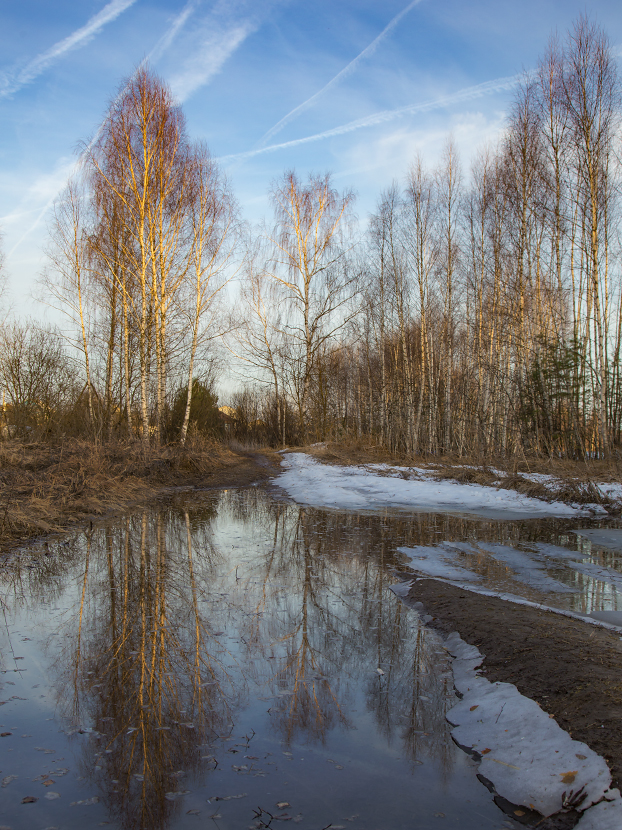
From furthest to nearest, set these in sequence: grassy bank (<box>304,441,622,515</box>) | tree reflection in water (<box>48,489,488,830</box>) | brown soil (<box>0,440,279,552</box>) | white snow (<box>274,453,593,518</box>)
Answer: grassy bank (<box>304,441,622,515</box>), white snow (<box>274,453,593,518</box>), brown soil (<box>0,440,279,552</box>), tree reflection in water (<box>48,489,488,830</box>)

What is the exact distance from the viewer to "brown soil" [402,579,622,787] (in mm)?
2404

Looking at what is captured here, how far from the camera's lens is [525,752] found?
7.62 feet

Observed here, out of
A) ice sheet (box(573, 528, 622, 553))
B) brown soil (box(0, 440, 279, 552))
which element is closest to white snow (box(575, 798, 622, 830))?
ice sheet (box(573, 528, 622, 553))

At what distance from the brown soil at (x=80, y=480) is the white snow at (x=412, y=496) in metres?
2.84

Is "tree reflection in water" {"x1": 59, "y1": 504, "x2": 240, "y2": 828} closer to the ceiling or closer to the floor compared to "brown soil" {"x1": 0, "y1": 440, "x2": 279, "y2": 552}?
closer to the floor

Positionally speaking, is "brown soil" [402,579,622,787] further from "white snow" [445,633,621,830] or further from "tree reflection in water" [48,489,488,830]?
"tree reflection in water" [48,489,488,830]

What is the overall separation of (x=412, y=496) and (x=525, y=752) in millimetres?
8670

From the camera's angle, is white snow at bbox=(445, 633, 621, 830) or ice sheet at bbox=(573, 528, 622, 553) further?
ice sheet at bbox=(573, 528, 622, 553)

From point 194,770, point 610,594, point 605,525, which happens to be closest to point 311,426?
point 605,525

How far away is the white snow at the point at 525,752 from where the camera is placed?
6.67ft

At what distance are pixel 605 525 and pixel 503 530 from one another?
1.88 m

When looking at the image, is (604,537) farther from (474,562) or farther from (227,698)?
(227,698)

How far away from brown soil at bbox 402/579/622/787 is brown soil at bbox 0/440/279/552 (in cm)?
546

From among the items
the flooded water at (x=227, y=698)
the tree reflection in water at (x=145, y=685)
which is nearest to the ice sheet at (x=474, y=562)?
the flooded water at (x=227, y=698)
